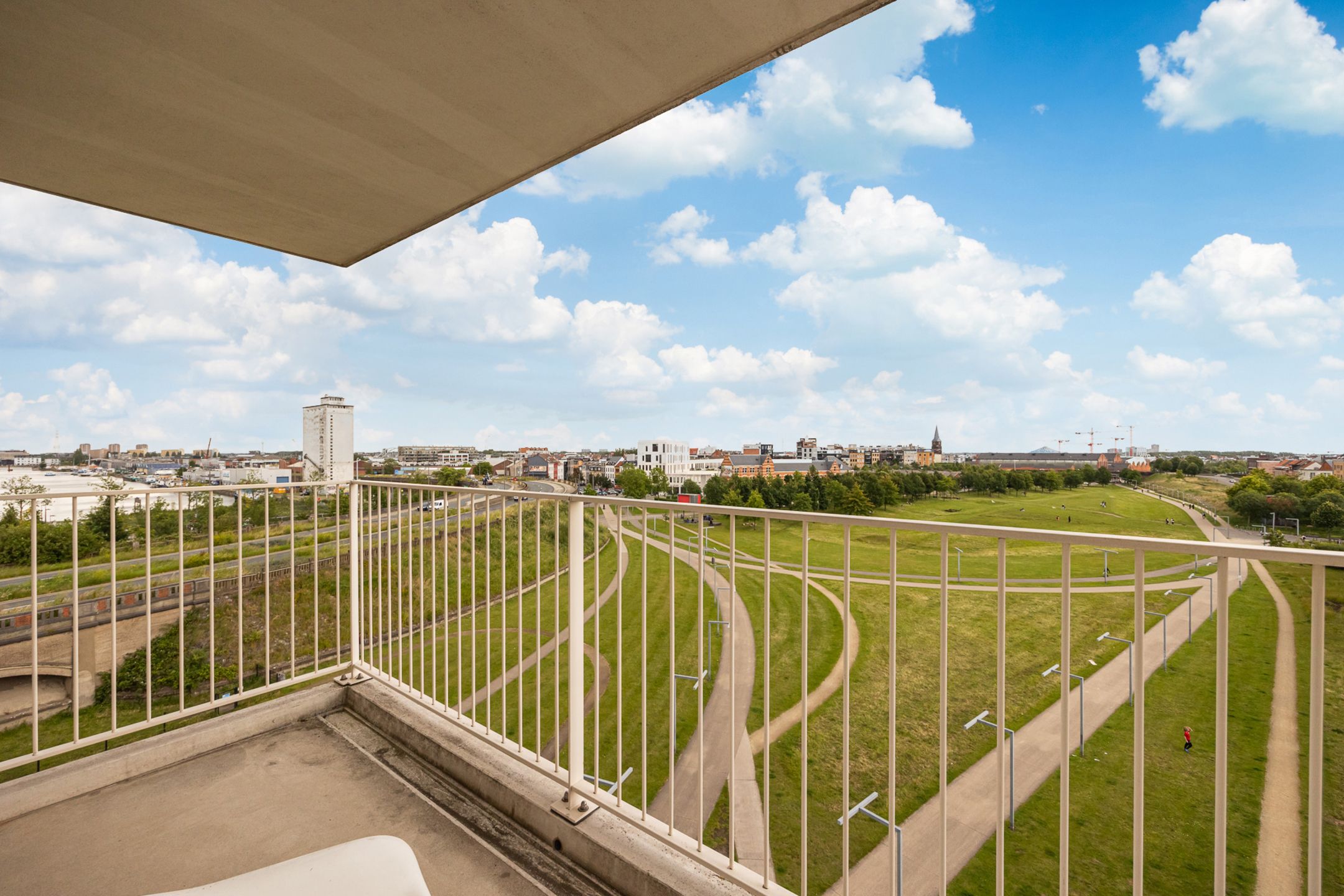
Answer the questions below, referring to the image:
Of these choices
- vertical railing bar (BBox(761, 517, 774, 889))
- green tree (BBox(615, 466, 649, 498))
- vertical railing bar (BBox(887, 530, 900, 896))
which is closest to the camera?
vertical railing bar (BBox(887, 530, 900, 896))

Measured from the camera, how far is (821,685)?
4824 millimetres

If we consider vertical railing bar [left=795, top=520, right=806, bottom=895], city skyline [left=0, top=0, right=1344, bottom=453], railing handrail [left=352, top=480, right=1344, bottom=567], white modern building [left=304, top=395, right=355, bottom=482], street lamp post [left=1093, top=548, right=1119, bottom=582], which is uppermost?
city skyline [left=0, top=0, right=1344, bottom=453]

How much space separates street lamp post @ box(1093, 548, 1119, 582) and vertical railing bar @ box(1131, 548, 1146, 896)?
2.2 inches

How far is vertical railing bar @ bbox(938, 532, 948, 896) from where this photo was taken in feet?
4.16

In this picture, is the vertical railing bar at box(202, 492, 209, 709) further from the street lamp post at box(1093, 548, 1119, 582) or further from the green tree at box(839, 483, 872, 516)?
the green tree at box(839, 483, 872, 516)

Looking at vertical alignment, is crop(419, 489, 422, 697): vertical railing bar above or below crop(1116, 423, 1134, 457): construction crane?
below

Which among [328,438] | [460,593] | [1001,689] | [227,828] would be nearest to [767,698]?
[1001,689]

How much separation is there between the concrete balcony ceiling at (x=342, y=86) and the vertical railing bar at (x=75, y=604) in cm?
144

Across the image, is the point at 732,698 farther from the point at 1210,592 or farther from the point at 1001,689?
the point at 1210,592

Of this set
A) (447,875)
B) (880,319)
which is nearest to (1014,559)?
(447,875)

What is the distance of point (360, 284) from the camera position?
2439 cm

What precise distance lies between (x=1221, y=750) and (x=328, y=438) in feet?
20.1

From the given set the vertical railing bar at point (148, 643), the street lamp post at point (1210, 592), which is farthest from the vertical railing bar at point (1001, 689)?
the vertical railing bar at point (148, 643)

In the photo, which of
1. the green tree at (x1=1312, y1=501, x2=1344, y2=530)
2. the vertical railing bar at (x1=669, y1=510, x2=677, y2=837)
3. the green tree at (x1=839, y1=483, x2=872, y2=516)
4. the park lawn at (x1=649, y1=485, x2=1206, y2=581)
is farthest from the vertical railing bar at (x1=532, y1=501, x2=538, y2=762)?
the green tree at (x1=839, y1=483, x2=872, y2=516)
